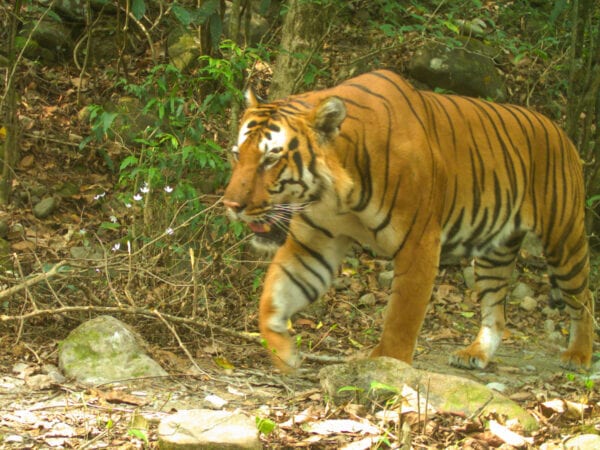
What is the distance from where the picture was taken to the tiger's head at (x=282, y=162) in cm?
413

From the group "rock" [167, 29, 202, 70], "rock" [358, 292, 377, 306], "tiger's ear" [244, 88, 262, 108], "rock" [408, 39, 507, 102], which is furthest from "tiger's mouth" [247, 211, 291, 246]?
"rock" [408, 39, 507, 102]

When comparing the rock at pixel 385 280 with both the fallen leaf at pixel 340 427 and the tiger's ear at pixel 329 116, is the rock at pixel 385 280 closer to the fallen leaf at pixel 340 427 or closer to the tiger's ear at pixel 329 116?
the tiger's ear at pixel 329 116

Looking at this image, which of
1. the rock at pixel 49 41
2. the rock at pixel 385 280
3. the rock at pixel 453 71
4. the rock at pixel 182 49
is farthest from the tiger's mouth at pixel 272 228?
the rock at pixel 49 41

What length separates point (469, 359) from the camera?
548 centimetres

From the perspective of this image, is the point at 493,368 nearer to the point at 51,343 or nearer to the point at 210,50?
the point at 51,343

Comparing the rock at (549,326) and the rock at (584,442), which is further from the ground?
the rock at (584,442)

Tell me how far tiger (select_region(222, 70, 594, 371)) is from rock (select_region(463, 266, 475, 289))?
167 centimetres

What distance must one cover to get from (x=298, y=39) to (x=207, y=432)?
12.9ft

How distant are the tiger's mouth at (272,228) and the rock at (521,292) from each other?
125 inches

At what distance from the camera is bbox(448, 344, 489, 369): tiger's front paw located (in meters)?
5.46

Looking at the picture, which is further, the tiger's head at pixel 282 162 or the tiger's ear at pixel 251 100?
the tiger's ear at pixel 251 100

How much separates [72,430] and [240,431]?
29.3 inches

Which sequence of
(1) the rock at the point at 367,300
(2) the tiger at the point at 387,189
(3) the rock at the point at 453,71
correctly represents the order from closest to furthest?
(2) the tiger at the point at 387,189 → (1) the rock at the point at 367,300 → (3) the rock at the point at 453,71

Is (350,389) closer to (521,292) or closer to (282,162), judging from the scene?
(282,162)
